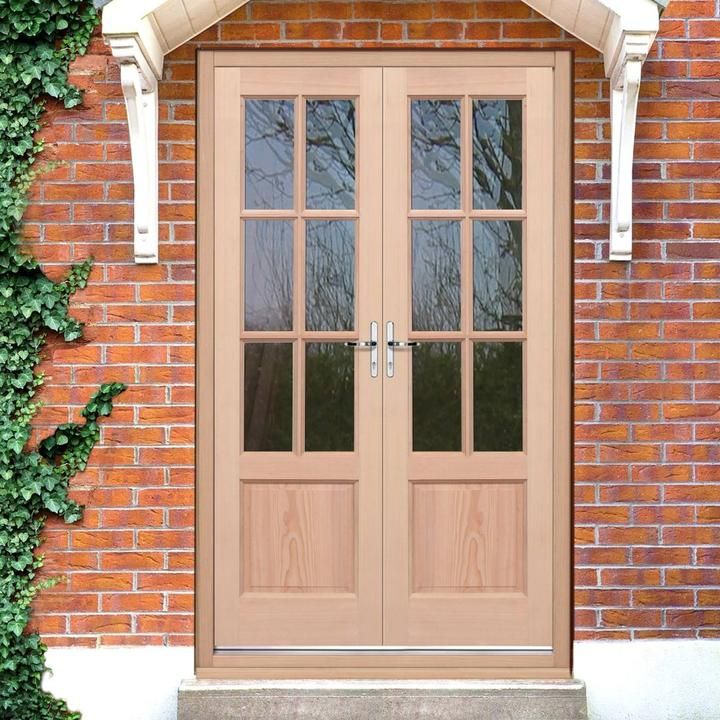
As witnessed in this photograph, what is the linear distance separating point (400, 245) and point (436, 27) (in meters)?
0.87

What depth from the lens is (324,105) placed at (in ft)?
12.8

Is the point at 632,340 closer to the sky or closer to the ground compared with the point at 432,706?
closer to the sky

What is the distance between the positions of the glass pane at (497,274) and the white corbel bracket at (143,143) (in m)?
1.27

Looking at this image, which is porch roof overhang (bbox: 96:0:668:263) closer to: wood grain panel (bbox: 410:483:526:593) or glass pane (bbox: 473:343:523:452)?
glass pane (bbox: 473:343:523:452)

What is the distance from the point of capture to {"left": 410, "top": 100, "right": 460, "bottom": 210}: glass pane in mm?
3893

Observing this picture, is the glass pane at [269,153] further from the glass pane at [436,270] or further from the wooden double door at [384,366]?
the glass pane at [436,270]

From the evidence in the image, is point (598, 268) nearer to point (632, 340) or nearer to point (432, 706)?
point (632, 340)

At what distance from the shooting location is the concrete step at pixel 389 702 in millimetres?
3727

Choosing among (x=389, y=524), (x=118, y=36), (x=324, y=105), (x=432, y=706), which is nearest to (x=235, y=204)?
(x=324, y=105)

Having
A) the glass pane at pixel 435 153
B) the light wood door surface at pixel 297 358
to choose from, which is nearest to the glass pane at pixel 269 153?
the light wood door surface at pixel 297 358

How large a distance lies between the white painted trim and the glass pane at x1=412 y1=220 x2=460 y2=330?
1.44m

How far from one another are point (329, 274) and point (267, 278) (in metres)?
0.25

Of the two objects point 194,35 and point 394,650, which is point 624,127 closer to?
point 194,35

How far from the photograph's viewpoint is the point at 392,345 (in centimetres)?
387
